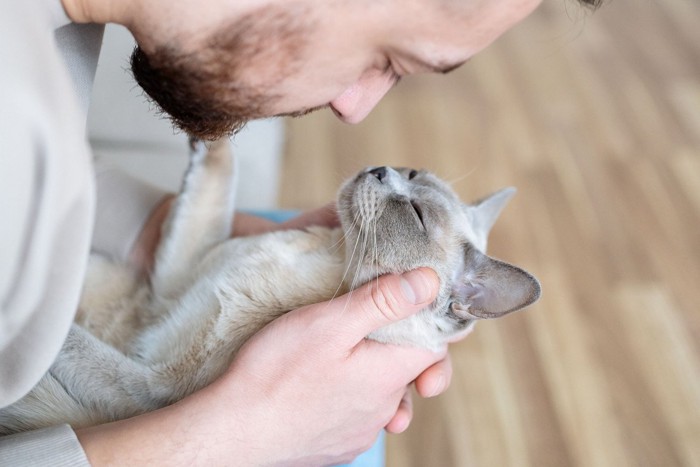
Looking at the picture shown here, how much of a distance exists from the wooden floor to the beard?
727 millimetres

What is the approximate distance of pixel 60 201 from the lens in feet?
2.44

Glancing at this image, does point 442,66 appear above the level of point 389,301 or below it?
above

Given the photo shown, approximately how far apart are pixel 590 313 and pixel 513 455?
23.6 inches

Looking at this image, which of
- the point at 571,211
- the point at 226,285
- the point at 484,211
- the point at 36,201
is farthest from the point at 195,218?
the point at 571,211

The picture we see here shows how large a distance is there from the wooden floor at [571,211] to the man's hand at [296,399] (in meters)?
0.79

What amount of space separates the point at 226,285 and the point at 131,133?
0.61m

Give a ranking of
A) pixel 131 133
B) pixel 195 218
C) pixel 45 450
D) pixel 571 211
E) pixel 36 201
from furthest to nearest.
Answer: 1. pixel 571 211
2. pixel 131 133
3. pixel 195 218
4. pixel 45 450
5. pixel 36 201

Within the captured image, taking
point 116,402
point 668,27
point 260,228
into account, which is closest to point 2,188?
point 116,402

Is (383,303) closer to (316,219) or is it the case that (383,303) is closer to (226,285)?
(226,285)

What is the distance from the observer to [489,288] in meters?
1.21

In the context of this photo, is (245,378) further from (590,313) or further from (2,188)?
(590,313)

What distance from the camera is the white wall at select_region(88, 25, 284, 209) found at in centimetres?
167

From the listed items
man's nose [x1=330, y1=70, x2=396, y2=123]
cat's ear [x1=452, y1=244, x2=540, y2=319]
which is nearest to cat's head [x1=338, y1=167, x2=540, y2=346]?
cat's ear [x1=452, y1=244, x2=540, y2=319]

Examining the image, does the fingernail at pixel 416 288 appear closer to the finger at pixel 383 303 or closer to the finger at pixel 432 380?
the finger at pixel 383 303
